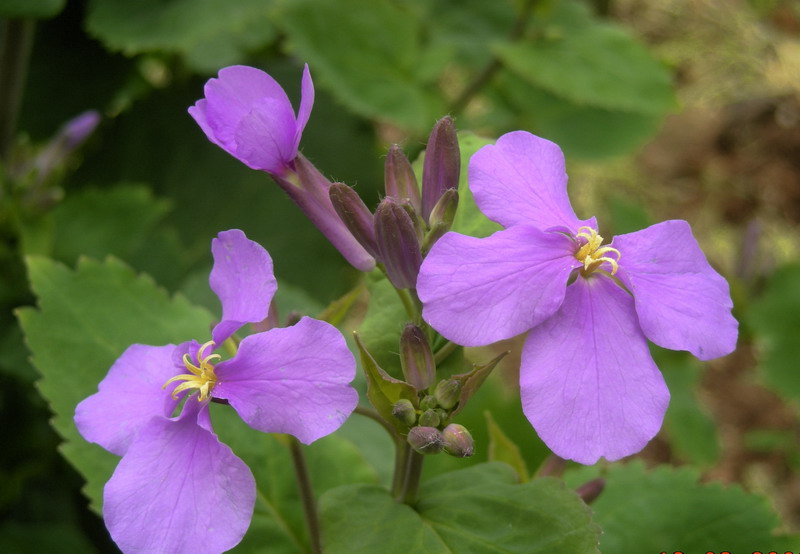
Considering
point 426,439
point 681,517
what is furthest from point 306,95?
point 681,517

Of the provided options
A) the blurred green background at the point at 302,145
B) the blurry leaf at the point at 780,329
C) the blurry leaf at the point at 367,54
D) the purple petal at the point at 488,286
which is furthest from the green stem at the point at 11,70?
the blurry leaf at the point at 780,329

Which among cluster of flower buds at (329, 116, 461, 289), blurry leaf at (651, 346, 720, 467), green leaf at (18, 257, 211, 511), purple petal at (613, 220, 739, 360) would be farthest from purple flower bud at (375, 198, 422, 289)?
blurry leaf at (651, 346, 720, 467)

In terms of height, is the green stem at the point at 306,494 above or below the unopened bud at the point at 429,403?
below

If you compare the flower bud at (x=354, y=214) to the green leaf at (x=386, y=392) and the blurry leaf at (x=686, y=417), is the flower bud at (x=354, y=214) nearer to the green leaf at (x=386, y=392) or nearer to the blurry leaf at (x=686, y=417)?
the green leaf at (x=386, y=392)

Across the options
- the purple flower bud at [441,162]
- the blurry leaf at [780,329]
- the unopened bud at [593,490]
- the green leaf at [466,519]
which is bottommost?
the blurry leaf at [780,329]

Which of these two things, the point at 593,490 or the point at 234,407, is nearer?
the point at 234,407

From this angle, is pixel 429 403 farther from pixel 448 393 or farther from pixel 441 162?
pixel 441 162

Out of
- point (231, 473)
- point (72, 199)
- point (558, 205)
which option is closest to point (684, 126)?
point (72, 199)
